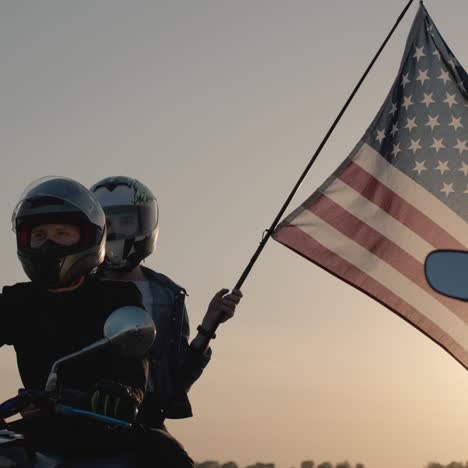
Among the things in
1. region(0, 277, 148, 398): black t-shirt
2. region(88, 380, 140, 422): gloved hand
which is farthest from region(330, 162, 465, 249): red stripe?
region(88, 380, 140, 422): gloved hand

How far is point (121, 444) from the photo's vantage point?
4.76 meters

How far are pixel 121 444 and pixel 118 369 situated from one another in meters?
0.48

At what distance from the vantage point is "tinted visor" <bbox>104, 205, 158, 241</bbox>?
8.49 m

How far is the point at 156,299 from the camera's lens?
26.9 feet

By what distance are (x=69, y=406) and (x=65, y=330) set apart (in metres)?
0.81

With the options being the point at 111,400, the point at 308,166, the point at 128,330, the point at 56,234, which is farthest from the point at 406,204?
the point at 128,330

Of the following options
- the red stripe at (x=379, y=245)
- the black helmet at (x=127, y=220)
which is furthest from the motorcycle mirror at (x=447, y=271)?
the black helmet at (x=127, y=220)

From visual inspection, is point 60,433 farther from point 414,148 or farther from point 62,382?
point 414,148

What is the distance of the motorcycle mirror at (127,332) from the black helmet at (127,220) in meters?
3.80

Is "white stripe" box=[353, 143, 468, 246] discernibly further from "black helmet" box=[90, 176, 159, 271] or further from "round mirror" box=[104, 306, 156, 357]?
"round mirror" box=[104, 306, 156, 357]

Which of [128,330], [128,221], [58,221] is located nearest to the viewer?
[128,330]

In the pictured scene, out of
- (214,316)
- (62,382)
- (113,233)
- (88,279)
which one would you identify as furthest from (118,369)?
(113,233)

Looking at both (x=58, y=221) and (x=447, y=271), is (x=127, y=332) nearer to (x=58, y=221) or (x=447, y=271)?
(x=58, y=221)

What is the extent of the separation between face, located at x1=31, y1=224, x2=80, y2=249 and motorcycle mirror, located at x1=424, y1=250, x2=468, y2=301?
449 centimetres
